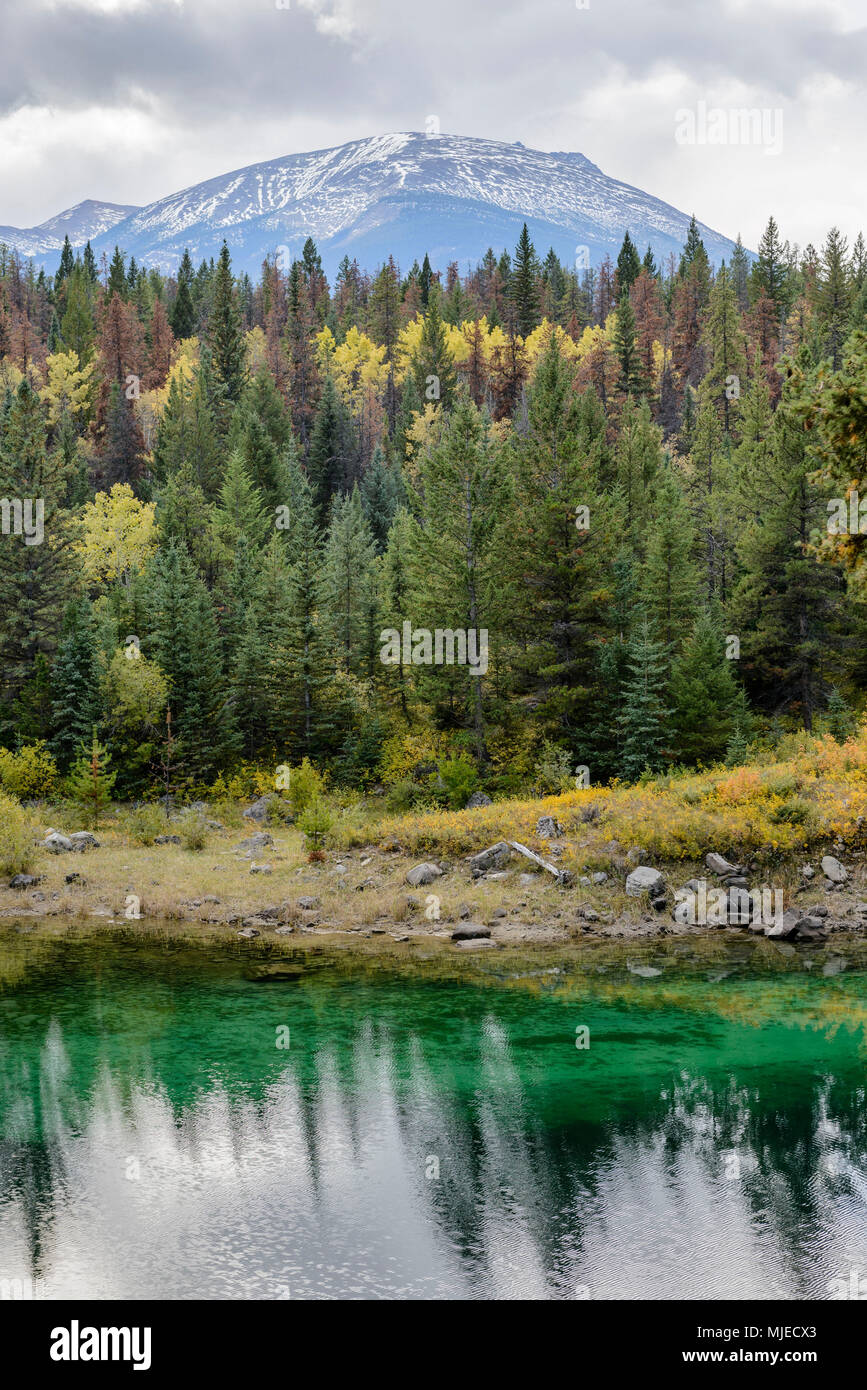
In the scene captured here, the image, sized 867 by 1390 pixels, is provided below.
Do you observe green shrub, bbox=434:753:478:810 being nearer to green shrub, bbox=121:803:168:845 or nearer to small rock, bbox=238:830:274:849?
small rock, bbox=238:830:274:849

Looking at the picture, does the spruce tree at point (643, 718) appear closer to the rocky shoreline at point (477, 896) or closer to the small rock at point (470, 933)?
the rocky shoreline at point (477, 896)

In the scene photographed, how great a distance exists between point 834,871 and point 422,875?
11.0m

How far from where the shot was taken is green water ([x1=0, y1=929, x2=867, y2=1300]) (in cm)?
1059

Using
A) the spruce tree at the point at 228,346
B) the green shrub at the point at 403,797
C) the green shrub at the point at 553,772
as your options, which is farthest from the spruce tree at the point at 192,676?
the spruce tree at the point at 228,346

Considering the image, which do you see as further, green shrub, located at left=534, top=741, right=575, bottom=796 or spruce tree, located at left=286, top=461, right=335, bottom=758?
spruce tree, located at left=286, top=461, right=335, bottom=758

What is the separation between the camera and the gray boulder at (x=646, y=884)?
83.1 feet

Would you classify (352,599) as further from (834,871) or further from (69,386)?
(69,386)

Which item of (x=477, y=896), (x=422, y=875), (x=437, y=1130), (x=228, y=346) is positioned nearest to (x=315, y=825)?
(x=422, y=875)

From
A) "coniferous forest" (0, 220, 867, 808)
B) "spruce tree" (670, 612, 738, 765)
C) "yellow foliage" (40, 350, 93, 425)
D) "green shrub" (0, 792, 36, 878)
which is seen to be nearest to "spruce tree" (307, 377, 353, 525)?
"coniferous forest" (0, 220, 867, 808)

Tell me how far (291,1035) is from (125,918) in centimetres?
1055

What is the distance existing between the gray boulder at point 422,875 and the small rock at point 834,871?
1045 centimetres

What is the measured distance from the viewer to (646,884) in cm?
2533

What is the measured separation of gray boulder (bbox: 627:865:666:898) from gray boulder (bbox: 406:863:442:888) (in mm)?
5594
